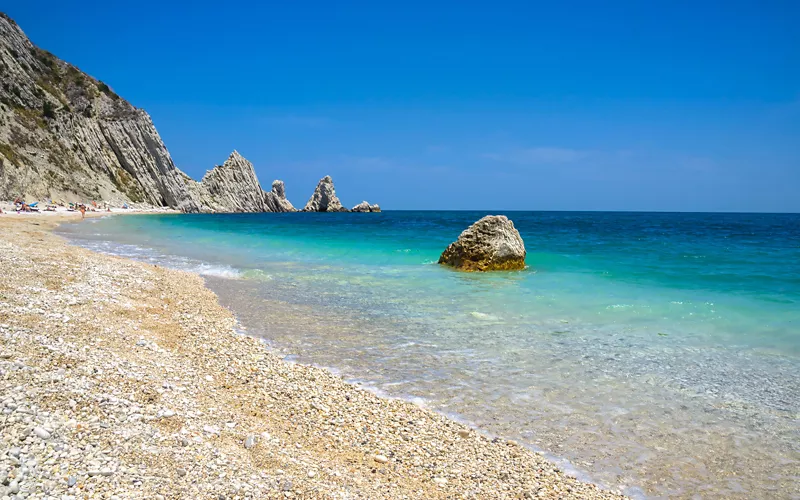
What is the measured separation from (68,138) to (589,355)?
263ft

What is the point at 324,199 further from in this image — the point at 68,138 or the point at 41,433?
the point at 41,433

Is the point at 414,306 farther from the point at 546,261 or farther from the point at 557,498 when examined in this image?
the point at 546,261

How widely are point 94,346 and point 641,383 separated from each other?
750 cm

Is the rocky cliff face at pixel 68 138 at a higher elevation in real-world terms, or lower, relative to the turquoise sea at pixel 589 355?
higher

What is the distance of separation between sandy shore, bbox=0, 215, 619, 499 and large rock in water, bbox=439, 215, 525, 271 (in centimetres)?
1232

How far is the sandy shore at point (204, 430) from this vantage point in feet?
11.7

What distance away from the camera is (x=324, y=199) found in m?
164

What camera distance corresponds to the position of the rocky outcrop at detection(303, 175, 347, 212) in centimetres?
16200

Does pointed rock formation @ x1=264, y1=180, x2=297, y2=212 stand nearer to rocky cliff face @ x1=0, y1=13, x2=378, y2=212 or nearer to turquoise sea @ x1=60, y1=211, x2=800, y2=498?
rocky cliff face @ x1=0, y1=13, x2=378, y2=212

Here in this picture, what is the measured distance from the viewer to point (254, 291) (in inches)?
526

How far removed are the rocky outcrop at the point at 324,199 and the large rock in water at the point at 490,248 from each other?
146244mm

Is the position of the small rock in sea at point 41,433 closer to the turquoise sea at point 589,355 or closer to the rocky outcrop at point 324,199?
the turquoise sea at point 589,355

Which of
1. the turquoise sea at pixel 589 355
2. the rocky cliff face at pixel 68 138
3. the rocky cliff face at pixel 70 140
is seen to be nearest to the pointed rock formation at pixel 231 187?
the rocky cliff face at pixel 70 140

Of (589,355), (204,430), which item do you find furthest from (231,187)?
(204,430)
